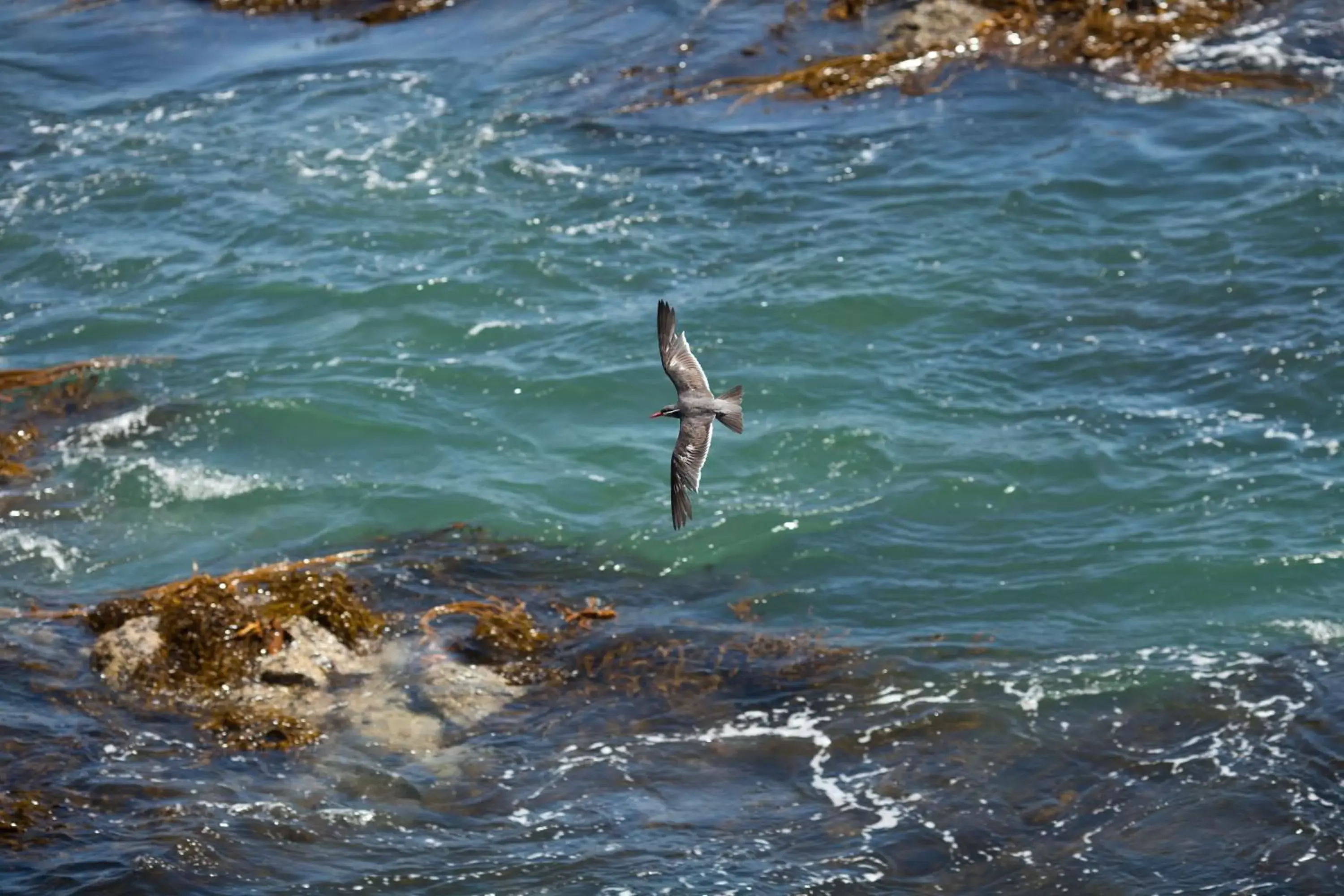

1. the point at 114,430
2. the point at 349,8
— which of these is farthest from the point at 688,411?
the point at 349,8

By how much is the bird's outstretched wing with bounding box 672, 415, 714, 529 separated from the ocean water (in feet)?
5.55

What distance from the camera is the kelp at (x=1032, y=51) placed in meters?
16.6

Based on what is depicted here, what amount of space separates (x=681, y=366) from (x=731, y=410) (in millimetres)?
475

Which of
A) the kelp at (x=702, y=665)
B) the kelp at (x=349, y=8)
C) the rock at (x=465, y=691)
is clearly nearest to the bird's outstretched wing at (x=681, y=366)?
the kelp at (x=702, y=665)

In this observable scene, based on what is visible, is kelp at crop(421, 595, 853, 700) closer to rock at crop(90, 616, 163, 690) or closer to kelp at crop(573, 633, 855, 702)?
kelp at crop(573, 633, 855, 702)

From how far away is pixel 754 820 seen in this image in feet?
26.7

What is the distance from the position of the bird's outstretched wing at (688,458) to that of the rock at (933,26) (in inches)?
405

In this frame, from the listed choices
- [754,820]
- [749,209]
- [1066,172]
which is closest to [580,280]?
[749,209]

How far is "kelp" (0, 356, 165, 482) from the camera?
12312 mm

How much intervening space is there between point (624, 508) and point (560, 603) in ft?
5.02

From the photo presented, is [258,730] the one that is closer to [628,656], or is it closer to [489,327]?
[628,656]

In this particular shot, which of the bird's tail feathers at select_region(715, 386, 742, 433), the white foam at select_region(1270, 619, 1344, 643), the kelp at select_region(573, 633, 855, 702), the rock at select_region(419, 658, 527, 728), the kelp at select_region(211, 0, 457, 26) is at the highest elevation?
the kelp at select_region(211, 0, 457, 26)

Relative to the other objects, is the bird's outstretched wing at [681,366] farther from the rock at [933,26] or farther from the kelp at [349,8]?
the kelp at [349,8]

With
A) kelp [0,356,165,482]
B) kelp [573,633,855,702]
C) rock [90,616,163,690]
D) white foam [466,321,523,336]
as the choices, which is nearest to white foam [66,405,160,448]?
kelp [0,356,165,482]
